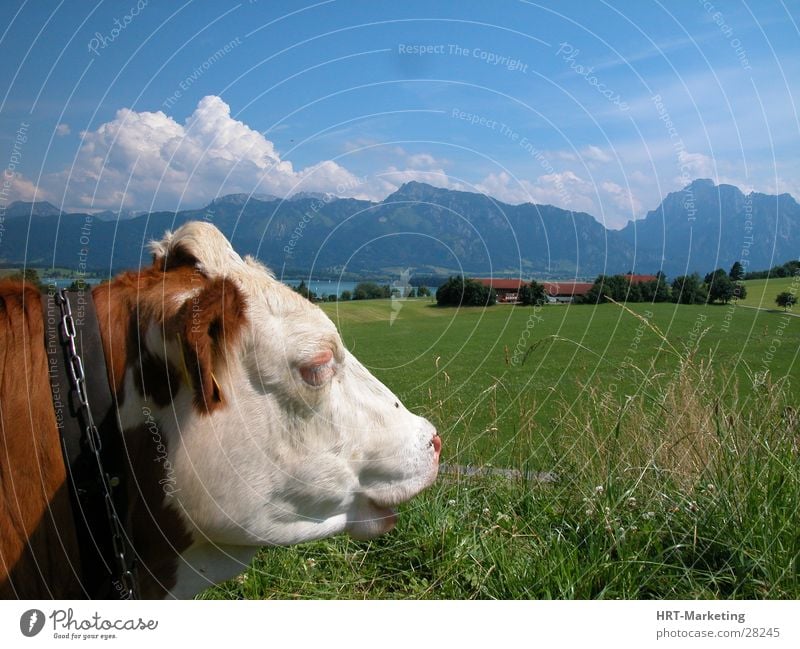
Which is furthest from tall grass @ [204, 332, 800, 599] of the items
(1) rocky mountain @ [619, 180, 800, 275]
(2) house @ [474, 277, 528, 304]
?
(2) house @ [474, 277, 528, 304]

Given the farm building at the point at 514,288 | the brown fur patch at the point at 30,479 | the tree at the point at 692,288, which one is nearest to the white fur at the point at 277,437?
the brown fur patch at the point at 30,479

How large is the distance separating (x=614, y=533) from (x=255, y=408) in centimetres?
257

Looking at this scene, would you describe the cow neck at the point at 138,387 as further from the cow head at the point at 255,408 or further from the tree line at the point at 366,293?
the tree line at the point at 366,293

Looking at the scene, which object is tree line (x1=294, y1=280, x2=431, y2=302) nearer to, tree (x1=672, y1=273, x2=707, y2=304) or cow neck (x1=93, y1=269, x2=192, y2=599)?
cow neck (x1=93, y1=269, x2=192, y2=599)

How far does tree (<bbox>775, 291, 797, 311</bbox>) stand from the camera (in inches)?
179

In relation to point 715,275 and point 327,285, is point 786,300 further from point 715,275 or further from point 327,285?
point 327,285

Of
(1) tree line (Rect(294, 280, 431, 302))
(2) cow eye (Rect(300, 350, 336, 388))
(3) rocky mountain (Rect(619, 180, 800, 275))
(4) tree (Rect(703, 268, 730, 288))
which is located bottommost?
(2) cow eye (Rect(300, 350, 336, 388))

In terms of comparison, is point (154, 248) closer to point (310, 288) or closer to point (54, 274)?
point (54, 274)

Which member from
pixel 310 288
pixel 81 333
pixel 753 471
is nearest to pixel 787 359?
pixel 753 471

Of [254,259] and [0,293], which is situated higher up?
[254,259]

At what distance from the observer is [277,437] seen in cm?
272

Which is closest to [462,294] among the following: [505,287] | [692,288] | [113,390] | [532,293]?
[505,287]

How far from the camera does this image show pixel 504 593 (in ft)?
13.3

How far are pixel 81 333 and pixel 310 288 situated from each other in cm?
141
